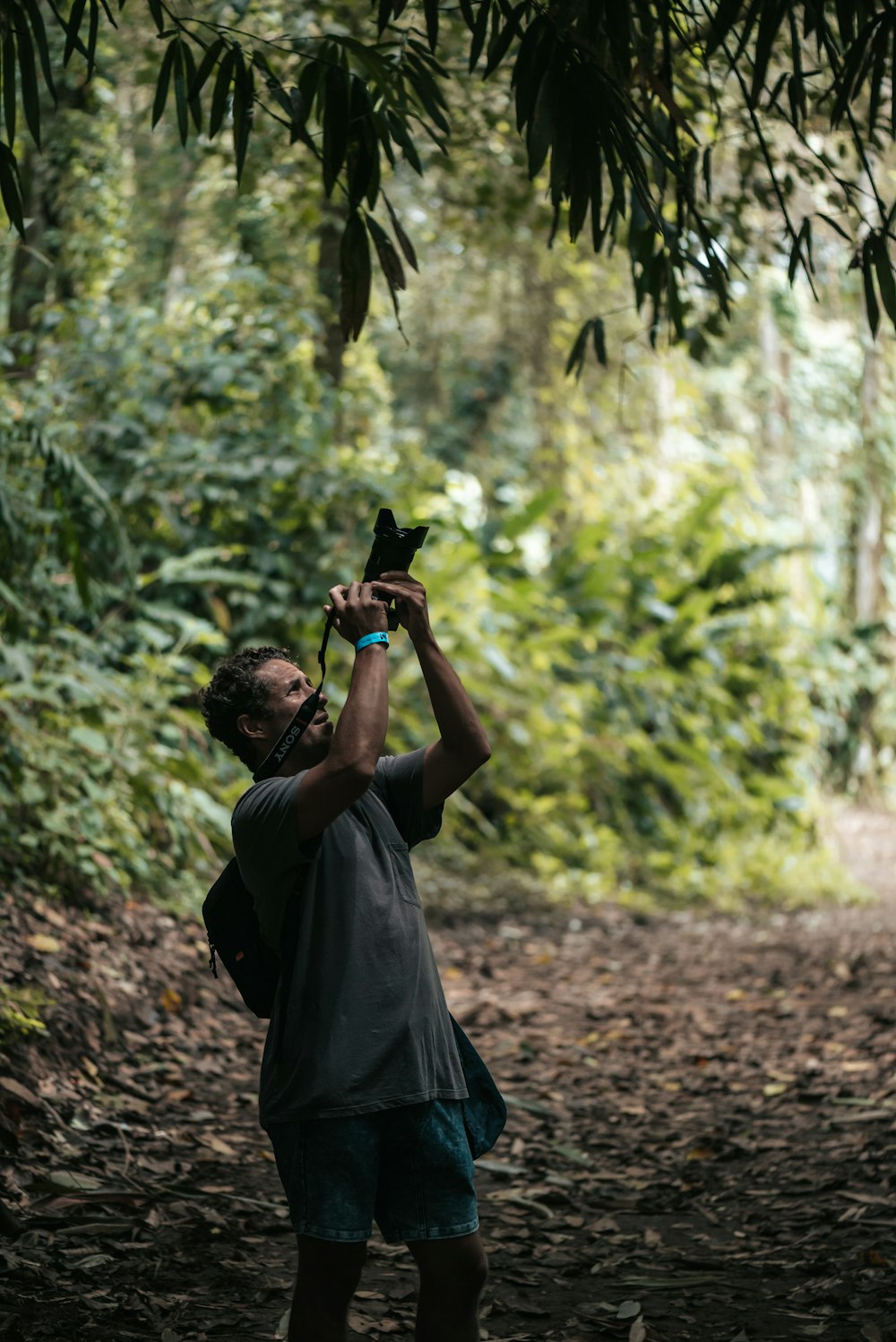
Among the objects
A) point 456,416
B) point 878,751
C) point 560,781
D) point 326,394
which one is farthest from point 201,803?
point 456,416

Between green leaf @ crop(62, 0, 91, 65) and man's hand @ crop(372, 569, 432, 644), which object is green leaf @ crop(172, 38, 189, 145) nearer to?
green leaf @ crop(62, 0, 91, 65)

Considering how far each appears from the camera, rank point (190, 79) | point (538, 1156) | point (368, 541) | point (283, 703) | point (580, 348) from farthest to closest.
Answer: point (368, 541) < point (538, 1156) < point (580, 348) < point (190, 79) < point (283, 703)

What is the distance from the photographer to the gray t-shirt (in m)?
2.27

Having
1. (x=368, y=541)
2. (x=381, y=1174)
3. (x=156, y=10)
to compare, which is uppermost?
(x=156, y=10)

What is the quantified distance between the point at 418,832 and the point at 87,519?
347 cm

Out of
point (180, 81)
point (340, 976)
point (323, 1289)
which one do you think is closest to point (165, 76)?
point (180, 81)

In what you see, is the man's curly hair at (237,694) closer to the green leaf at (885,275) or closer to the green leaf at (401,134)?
the green leaf at (401,134)

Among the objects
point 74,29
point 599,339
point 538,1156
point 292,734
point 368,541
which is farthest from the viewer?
point 368,541

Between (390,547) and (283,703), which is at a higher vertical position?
(390,547)

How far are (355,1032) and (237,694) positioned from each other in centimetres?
66

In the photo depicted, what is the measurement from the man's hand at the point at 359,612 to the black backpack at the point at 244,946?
1.65 ft

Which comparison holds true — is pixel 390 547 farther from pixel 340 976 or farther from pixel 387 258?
pixel 387 258

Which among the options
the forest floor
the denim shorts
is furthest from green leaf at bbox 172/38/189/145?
the forest floor

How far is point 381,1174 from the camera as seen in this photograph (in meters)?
2.38
